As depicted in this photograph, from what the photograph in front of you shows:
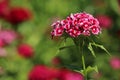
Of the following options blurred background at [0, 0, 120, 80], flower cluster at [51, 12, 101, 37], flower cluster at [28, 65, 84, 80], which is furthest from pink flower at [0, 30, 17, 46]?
flower cluster at [51, 12, 101, 37]

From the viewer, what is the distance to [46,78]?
428 centimetres

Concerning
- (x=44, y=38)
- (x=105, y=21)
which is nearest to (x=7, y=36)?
(x=44, y=38)

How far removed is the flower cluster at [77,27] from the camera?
8.27ft

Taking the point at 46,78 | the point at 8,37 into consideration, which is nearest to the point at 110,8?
the point at 8,37

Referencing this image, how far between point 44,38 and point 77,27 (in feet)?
12.0

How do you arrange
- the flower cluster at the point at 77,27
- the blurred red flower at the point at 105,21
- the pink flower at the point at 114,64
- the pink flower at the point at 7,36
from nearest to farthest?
the flower cluster at the point at 77,27 < the pink flower at the point at 7,36 < the pink flower at the point at 114,64 < the blurred red flower at the point at 105,21

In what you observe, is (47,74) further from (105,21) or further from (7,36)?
(105,21)

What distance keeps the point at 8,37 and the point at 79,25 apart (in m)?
3.05

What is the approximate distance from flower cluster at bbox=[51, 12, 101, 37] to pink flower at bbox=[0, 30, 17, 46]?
266 centimetres

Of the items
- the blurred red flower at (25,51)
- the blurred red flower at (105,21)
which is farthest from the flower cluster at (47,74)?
the blurred red flower at (105,21)

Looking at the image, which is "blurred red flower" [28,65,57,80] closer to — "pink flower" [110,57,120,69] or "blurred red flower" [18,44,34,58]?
"blurred red flower" [18,44,34,58]

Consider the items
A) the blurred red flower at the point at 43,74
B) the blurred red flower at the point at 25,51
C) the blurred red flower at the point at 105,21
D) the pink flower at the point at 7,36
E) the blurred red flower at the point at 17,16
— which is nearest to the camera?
the blurred red flower at the point at 43,74

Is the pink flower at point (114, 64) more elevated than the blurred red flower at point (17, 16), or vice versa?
the blurred red flower at point (17, 16)

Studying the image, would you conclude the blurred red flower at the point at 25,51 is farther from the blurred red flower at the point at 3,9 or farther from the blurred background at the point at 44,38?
the blurred red flower at the point at 3,9
